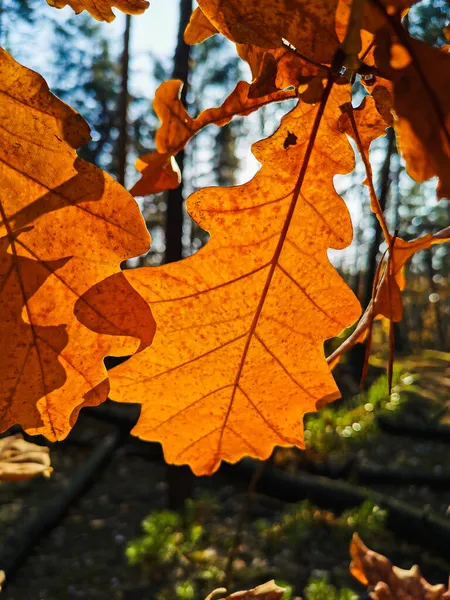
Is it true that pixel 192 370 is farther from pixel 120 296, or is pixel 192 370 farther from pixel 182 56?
pixel 182 56

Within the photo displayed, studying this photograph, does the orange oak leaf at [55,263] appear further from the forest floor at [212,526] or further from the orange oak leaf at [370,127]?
the forest floor at [212,526]

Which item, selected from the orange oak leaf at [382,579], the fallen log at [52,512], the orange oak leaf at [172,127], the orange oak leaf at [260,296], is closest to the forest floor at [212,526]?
the fallen log at [52,512]

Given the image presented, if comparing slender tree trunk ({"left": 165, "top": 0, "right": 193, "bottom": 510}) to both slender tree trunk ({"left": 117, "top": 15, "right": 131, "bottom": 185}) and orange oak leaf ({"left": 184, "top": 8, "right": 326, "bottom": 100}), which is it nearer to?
slender tree trunk ({"left": 117, "top": 15, "right": 131, "bottom": 185})

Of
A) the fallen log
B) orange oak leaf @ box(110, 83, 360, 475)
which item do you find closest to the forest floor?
the fallen log

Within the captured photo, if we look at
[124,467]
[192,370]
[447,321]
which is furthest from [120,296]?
[447,321]

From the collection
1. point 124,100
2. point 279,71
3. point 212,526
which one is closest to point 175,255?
point 124,100
